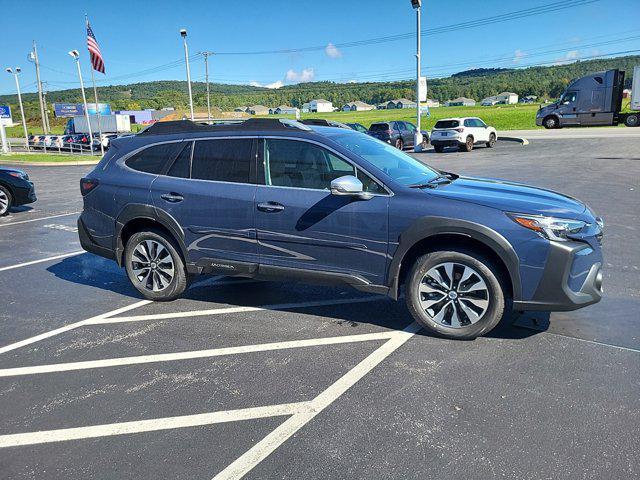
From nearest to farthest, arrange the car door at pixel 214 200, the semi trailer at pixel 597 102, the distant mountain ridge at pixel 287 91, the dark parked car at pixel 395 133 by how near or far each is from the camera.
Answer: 1. the car door at pixel 214 200
2. the dark parked car at pixel 395 133
3. the semi trailer at pixel 597 102
4. the distant mountain ridge at pixel 287 91

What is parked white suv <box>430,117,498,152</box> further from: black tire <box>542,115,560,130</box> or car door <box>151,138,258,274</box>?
car door <box>151,138,258,274</box>

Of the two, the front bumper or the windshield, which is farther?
the windshield

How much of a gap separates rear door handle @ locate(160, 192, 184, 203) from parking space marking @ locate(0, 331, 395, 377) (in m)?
1.61

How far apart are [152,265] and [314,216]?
2.06 meters

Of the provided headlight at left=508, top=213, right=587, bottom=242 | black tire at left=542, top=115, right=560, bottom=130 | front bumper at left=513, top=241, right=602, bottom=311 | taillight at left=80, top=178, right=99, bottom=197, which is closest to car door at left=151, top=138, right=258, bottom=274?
taillight at left=80, top=178, right=99, bottom=197

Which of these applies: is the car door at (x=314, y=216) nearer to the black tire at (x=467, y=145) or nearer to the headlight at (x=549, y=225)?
the headlight at (x=549, y=225)

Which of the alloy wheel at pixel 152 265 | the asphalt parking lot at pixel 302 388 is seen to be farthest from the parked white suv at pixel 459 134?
the alloy wheel at pixel 152 265

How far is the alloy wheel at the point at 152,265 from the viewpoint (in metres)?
5.29

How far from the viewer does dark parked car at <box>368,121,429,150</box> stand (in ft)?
93.8

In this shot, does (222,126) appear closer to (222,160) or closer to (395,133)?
(222,160)

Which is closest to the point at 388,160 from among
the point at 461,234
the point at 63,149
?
the point at 461,234

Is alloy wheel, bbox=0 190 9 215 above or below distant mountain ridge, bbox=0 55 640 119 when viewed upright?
below

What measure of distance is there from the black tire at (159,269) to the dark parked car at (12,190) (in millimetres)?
7710

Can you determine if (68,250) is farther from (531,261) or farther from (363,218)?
(531,261)
